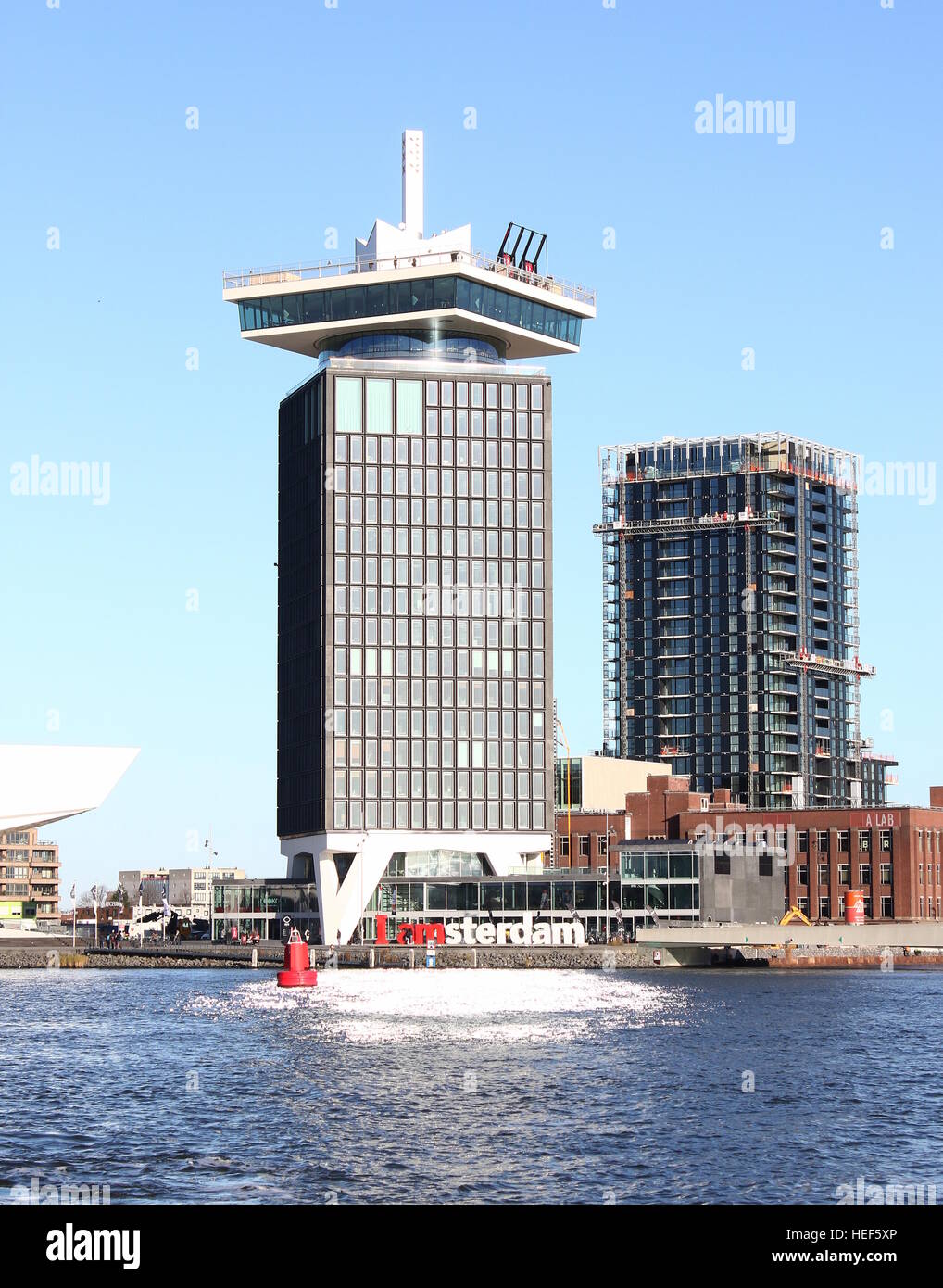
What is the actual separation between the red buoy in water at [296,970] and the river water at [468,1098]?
18.1m

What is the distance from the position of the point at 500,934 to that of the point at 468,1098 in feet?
417

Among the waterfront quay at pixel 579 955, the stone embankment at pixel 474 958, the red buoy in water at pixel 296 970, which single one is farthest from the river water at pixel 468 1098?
the waterfront quay at pixel 579 955

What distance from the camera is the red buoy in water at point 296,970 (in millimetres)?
142000

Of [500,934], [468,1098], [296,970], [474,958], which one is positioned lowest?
[474,958]

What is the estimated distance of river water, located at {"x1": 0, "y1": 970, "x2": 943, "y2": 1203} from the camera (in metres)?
48.2

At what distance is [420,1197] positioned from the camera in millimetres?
44594

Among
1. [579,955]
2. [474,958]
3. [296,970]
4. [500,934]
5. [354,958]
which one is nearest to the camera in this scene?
[296,970]

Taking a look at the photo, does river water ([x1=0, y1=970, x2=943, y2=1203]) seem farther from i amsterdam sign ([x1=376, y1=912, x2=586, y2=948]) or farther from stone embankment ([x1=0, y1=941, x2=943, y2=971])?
i amsterdam sign ([x1=376, y1=912, x2=586, y2=948])

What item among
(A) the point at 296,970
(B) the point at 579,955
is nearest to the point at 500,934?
(B) the point at 579,955

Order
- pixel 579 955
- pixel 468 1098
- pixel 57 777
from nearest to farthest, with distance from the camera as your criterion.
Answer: pixel 57 777 → pixel 468 1098 → pixel 579 955

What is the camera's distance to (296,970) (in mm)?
144750

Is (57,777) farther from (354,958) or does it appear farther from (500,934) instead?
(500,934)

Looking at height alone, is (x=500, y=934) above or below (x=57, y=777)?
below
